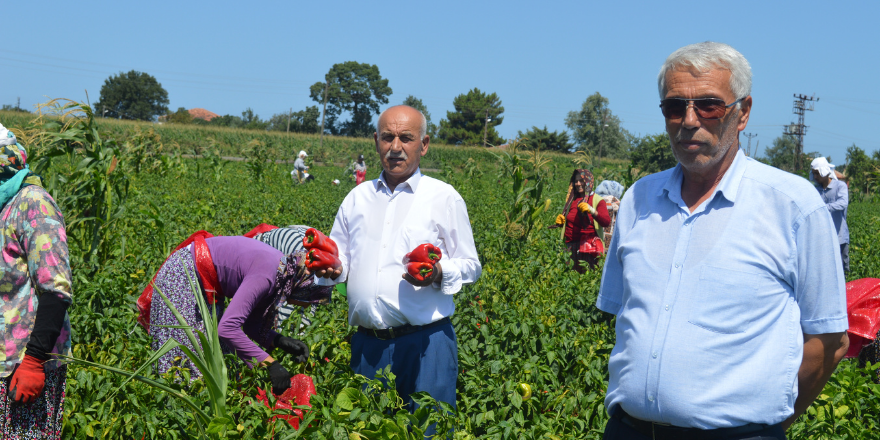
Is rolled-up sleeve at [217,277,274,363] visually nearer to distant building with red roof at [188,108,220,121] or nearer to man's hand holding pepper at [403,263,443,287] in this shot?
man's hand holding pepper at [403,263,443,287]

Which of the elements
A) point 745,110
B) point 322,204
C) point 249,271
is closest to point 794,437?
point 745,110

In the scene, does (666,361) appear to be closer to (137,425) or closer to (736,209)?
(736,209)

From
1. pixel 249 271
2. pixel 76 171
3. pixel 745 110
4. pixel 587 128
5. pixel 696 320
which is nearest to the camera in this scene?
pixel 696 320

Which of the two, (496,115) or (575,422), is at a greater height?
(496,115)

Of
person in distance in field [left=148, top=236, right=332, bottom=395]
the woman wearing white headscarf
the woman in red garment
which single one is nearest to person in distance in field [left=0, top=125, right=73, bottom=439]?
person in distance in field [left=148, top=236, right=332, bottom=395]

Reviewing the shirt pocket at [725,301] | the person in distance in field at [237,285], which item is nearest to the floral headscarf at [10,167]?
the person in distance in field at [237,285]

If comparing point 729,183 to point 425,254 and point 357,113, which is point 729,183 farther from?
point 357,113

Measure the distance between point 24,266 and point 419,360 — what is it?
149cm

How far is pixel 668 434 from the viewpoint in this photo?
1.56m

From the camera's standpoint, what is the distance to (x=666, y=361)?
153 cm

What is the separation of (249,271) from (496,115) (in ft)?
232

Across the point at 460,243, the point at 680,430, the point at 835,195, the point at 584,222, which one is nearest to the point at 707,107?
the point at 680,430

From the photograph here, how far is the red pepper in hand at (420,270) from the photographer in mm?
2273

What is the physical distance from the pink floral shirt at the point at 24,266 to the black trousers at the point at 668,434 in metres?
1.94
